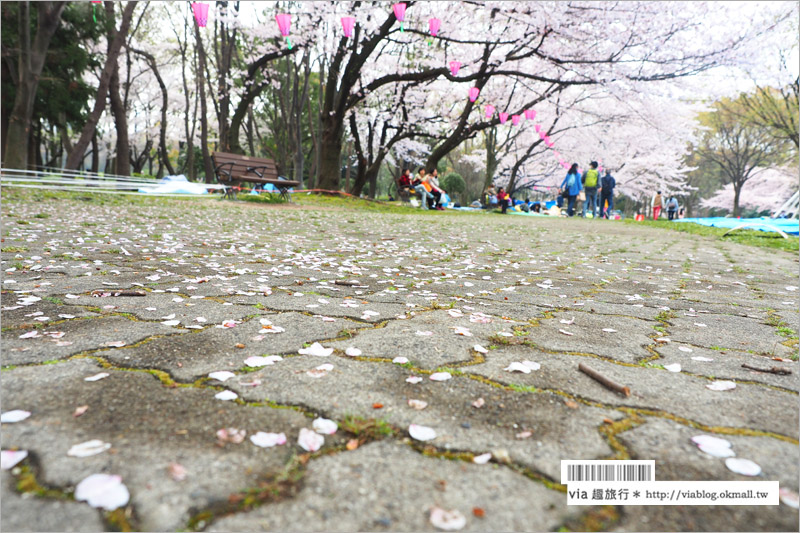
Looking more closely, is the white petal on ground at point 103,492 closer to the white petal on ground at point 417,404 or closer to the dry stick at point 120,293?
the white petal on ground at point 417,404

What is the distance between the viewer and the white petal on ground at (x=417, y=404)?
1483mm

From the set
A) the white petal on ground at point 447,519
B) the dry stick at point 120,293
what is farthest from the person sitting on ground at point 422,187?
the white petal on ground at point 447,519

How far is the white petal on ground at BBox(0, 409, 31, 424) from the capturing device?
130 centimetres

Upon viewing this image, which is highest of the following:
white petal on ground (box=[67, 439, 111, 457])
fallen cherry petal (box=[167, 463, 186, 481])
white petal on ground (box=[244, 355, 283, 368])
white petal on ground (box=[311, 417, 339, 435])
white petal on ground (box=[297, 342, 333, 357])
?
white petal on ground (box=[297, 342, 333, 357])

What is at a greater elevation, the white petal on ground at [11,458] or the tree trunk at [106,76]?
the tree trunk at [106,76]

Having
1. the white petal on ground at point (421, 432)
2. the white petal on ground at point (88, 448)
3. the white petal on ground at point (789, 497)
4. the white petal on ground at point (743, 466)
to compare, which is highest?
the white petal on ground at point (743, 466)

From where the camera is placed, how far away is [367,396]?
1554 mm

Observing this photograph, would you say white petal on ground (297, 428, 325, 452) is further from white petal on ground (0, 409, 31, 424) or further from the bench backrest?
the bench backrest

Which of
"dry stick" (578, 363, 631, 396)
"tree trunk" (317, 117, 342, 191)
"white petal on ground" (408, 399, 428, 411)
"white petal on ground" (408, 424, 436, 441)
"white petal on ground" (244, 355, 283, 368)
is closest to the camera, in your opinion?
"white petal on ground" (408, 424, 436, 441)

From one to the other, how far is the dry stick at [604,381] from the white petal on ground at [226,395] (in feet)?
4.43

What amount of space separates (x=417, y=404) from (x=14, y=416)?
4.00ft

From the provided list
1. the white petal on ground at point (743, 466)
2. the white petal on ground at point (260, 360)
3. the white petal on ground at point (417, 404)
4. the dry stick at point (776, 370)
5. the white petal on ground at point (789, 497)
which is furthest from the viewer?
the dry stick at point (776, 370)

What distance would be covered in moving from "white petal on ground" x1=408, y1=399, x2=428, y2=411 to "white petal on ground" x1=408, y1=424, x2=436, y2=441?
112mm

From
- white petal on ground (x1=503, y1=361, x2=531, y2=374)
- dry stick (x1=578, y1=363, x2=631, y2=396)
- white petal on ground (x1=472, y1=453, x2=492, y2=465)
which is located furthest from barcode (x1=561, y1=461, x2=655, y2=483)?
white petal on ground (x1=503, y1=361, x2=531, y2=374)
